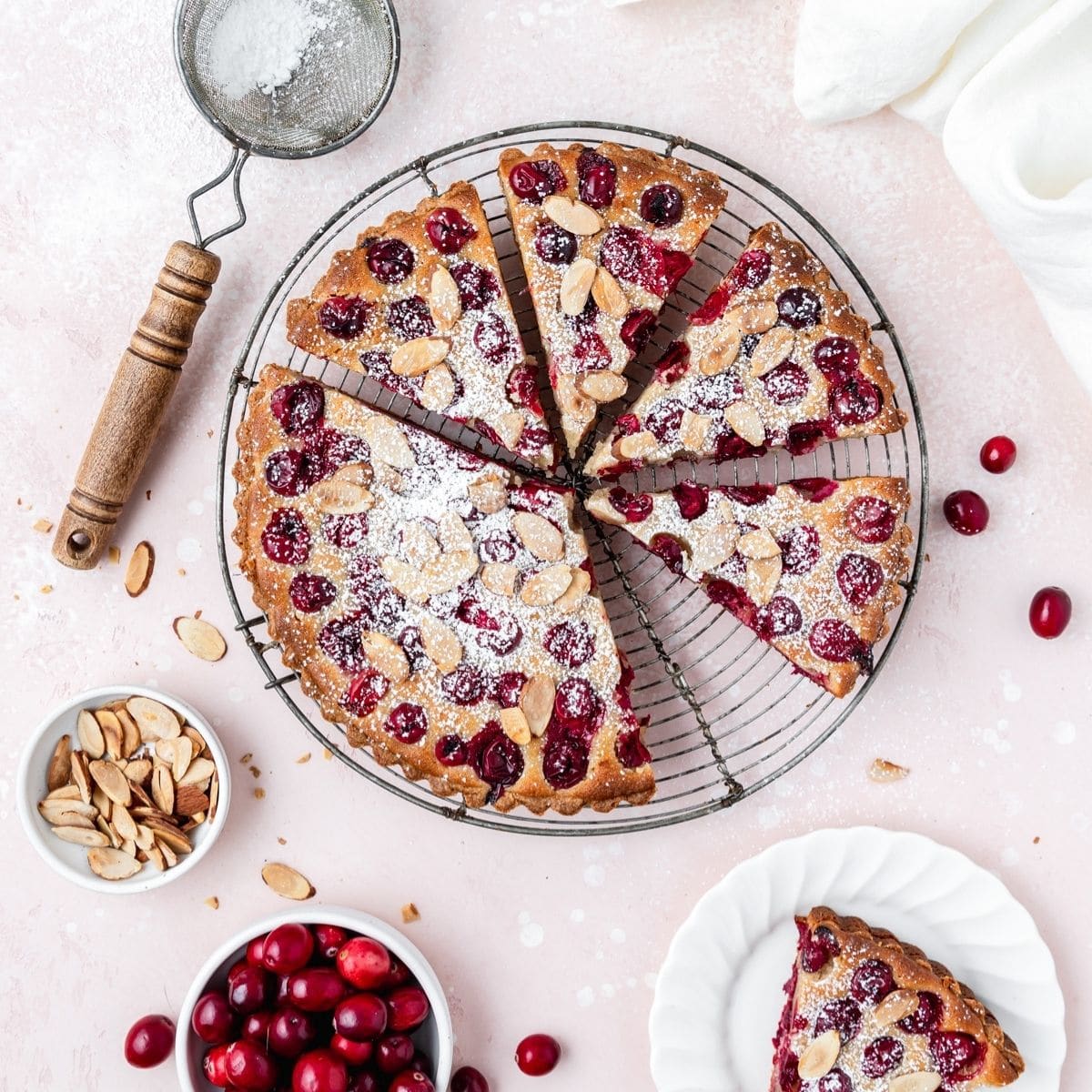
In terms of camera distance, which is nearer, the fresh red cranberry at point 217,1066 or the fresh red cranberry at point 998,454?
the fresh red cranberry at point 217,1066

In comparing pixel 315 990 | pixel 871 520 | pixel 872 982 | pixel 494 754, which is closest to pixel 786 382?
pixel 871 520

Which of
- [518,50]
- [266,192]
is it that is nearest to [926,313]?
[518,50]

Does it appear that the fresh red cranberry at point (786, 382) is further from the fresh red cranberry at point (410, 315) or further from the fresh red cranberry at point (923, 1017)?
the fresh red cranberry at point (923, 1017)

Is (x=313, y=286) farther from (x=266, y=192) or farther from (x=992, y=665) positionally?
(x=992, y=665)

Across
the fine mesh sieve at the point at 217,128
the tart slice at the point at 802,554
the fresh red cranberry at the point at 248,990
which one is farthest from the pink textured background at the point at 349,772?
the tart slice at the point at 802,554

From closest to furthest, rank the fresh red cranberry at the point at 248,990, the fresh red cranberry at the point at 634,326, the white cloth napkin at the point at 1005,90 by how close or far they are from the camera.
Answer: the white cloth napkin at the point at 1005,90 < the fresh red cranberry at the point at 634,326 < the fresh red cranberry at the point at 248,990
